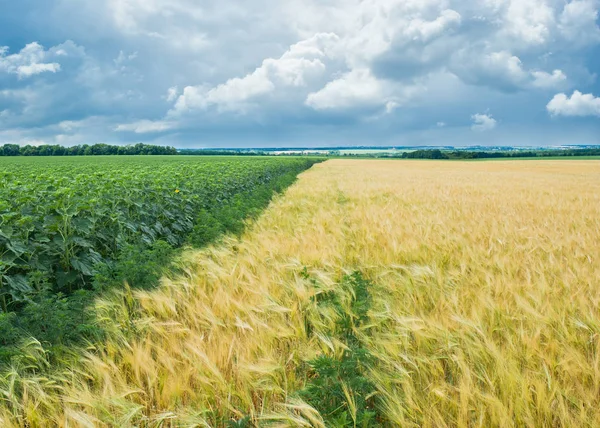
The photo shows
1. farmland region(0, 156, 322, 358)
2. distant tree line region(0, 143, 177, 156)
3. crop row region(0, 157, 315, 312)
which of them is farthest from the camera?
distant tree line region(0, 143, 177, 156)

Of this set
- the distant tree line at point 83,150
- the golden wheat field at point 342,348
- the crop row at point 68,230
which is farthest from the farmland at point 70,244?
the distant tree line at point 83,150

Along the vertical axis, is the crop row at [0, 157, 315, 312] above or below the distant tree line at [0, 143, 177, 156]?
below

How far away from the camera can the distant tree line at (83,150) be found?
93.2 meters

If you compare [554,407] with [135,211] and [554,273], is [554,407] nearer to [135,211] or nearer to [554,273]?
[554,273]

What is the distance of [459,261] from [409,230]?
142 centimetres

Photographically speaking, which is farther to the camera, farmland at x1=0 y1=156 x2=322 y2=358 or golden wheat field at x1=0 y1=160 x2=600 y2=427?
farmland at x1=0 y1=156 x2=322 y2=358

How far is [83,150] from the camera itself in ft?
335

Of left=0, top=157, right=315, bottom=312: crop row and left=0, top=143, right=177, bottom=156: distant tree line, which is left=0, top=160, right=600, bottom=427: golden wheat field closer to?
left=0, top=157, right=315, bottom=312: crop row

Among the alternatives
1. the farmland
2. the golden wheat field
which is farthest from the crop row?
the golden wheat field

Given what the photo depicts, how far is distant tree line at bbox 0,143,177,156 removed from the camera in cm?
9325

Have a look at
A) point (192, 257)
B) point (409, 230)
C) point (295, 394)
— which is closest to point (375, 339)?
point (295, 394)

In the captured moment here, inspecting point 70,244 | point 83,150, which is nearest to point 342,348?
point 70,244

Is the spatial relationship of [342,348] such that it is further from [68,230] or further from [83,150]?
[83,150]

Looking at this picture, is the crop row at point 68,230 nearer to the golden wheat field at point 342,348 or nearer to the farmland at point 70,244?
the farmland at point 70,244
